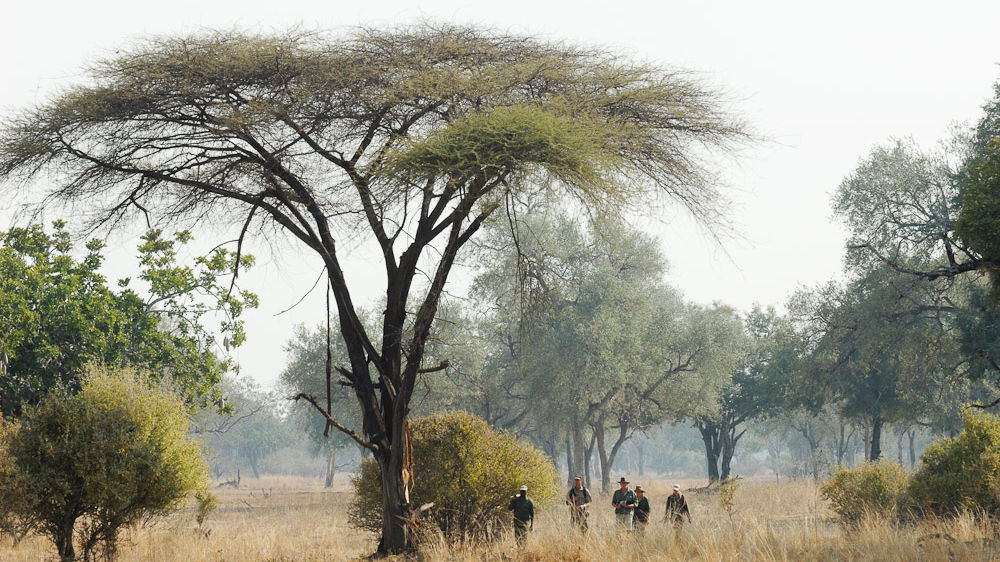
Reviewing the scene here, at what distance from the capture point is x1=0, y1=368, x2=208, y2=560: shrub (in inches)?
553

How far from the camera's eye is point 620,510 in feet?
56.4

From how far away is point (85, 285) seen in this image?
24422 millimetres

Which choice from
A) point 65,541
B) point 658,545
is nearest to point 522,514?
point 658,545

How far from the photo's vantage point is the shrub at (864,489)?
2011 cm

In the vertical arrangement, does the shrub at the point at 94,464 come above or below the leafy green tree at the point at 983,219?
below

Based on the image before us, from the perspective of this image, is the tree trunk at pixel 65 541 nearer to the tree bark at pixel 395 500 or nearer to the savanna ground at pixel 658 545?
the savanna ground at pixel 658 545

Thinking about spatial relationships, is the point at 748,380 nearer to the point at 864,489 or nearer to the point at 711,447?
the point at 711,447

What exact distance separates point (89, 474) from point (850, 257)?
29.2 metres

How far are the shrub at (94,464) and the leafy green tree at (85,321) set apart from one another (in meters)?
6.64

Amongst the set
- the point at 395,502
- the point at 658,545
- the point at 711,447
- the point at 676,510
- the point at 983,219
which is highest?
the point at 983,219

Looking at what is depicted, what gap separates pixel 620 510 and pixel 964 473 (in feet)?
23.1

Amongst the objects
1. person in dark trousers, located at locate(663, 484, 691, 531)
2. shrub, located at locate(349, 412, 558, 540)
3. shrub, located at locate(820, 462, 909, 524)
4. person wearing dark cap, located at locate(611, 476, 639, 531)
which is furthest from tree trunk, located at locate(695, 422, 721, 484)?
shrub, located at locate(349, 412, 558, 540)

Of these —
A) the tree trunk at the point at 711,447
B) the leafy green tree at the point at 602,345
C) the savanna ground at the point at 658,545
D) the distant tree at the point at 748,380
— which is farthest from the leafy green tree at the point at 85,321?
the tree trunk at the point at 711,447

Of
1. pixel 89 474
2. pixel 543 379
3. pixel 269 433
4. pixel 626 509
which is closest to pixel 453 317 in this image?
pixel 543 379
